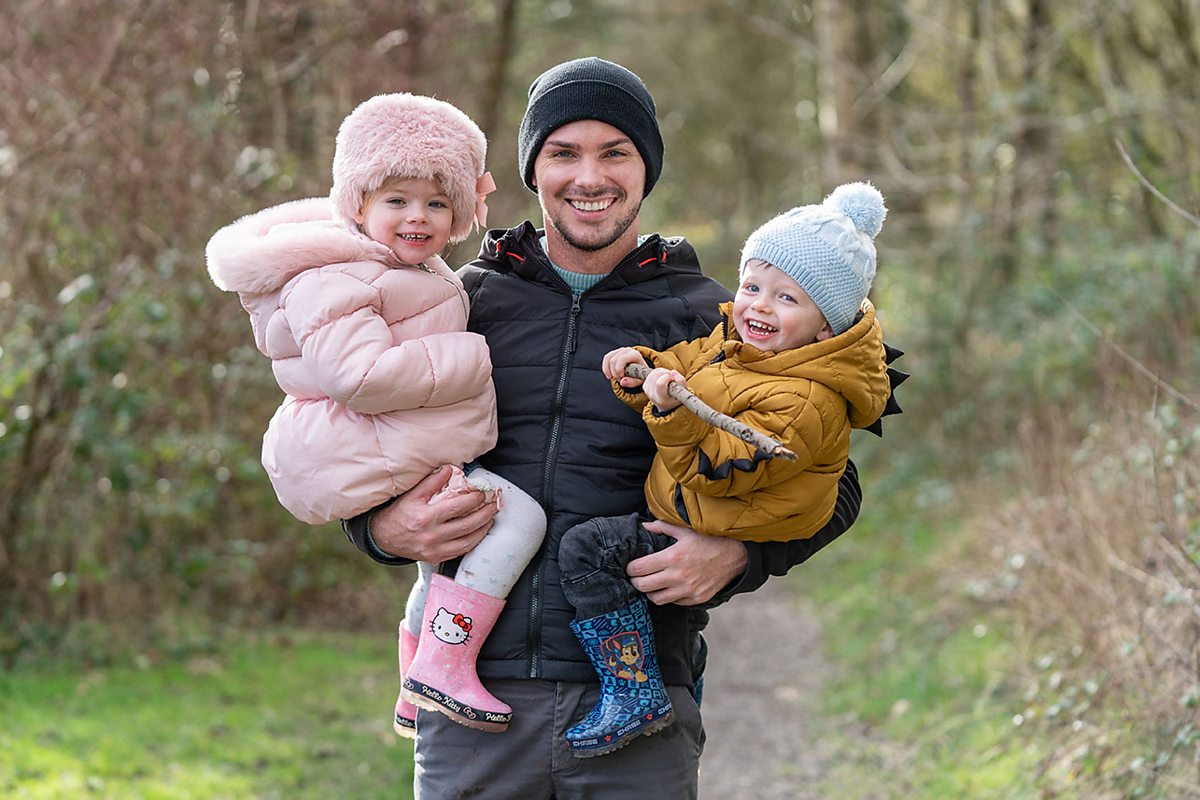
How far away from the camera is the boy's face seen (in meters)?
2.69

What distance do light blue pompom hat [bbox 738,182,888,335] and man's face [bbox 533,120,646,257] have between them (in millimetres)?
305

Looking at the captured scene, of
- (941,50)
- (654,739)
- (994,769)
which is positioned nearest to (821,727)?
(994,769)

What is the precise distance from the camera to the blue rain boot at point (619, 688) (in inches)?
106

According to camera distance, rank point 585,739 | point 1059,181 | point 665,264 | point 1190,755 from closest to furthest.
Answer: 1. point 585,739
2. point 665,264
3. point 1190,755
4. point 1059,181

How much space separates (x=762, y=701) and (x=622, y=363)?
553 cm

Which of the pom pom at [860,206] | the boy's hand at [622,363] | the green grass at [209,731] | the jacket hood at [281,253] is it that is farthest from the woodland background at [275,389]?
the jacket hood at [281,253]

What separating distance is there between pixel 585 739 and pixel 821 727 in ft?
15.5

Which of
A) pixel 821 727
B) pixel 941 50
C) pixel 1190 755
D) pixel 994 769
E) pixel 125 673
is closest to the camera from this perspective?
pixel 1190 755

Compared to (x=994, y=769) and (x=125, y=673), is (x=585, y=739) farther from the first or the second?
(x=125, y=673)

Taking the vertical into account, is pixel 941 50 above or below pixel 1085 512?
below

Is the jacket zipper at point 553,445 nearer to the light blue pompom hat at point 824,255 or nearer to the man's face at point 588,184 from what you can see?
the man's face at point 588,184

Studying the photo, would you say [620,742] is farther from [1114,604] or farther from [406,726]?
[1114,604]

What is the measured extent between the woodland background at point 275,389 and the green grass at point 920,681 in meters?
0.17

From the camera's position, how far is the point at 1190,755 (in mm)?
4188
